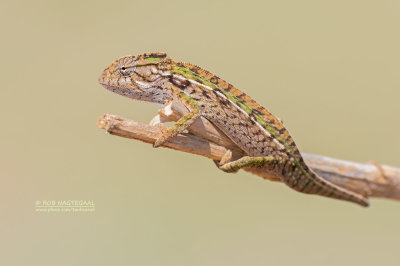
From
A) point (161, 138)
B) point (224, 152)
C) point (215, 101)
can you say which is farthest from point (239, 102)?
point (161, 138)

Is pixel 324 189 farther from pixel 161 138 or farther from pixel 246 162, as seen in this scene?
Result: pixel 161 138

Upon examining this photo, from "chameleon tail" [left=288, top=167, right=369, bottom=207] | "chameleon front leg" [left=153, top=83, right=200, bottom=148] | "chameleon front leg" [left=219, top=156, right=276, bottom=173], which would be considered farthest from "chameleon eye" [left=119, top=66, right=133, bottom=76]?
"chameleon tail" [left=288, top=167, right=369, bottom=207]

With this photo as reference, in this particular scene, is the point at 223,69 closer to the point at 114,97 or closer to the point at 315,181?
the point at 114,97

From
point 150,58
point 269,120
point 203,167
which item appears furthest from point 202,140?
point 203,167

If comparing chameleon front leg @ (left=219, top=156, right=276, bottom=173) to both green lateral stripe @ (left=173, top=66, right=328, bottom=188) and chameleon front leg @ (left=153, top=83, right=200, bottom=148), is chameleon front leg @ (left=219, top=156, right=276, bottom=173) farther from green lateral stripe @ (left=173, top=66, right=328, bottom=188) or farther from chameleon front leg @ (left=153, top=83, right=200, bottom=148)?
chameleon front leg @ (left=153, top=83, right=200, bottom=148)

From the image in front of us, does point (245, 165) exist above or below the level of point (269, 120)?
Answer: below
